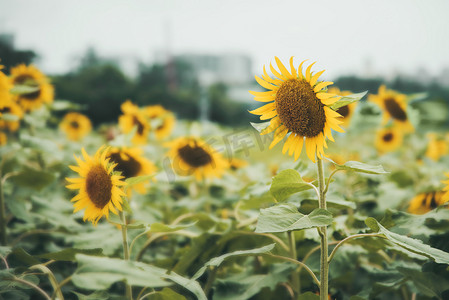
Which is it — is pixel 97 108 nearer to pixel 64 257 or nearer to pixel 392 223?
pixel 64 257

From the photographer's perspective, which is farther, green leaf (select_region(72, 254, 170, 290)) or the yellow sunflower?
the yellow sunflower

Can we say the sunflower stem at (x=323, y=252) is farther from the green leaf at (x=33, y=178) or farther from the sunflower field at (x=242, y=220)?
the green leaf at (x=33, y=178)

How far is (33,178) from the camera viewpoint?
5.28ft

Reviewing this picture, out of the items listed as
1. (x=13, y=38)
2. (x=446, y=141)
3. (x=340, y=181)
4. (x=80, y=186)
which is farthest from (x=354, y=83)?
(x=13, y=38)

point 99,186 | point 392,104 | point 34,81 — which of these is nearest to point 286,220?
point 99,186

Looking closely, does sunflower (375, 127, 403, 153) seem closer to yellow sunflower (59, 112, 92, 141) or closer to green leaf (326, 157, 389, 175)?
green leaf (326, 157, 389, 175)

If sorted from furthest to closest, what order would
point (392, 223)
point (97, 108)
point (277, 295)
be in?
point (97, 108) → point (277, 295) → point (392, 223)

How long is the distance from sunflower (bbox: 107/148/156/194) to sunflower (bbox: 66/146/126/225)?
25 centimetres

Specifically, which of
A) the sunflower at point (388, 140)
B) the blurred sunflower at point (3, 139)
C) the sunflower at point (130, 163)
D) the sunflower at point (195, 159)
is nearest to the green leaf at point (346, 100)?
the sunflower at point (130, 163)

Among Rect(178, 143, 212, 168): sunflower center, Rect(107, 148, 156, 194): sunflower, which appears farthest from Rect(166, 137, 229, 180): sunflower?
Rect(107, 148, 156, 194): sunflower

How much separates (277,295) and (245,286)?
8.9 inches

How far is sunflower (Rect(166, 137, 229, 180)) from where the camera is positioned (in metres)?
2.08

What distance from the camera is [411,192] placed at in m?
1.85

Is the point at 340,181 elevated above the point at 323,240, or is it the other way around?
the point at 323,240
